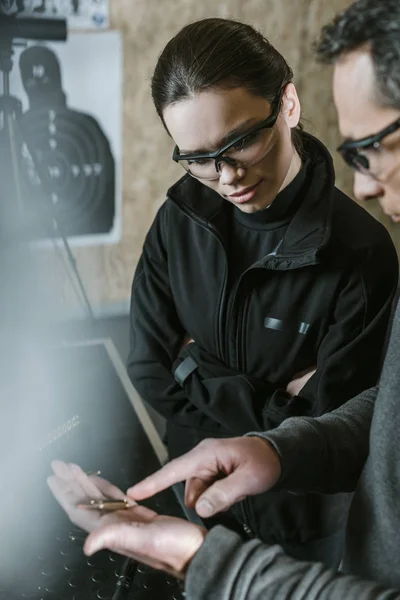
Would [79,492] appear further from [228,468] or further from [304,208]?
[304,208]

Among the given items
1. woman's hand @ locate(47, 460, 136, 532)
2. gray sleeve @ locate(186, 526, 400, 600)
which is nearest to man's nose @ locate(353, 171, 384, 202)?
gray sleeve @ locate(186, 526, 400, 600)

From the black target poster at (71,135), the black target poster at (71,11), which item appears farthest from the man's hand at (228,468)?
the black target poster at (71,11)

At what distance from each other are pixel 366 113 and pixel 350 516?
54 centimetres

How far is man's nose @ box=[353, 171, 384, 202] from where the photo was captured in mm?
745

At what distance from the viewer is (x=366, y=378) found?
1.17 metres

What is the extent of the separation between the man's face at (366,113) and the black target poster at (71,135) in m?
1.61

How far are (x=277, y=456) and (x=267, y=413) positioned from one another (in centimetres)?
34

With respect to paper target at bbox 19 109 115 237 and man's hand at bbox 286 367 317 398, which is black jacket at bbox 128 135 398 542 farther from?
paper target at bbox 19 109 115 237

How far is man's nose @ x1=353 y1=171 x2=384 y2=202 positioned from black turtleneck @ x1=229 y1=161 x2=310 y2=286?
39 centimetres

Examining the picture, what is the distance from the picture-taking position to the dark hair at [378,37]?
0.62 m

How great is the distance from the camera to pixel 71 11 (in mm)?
2189

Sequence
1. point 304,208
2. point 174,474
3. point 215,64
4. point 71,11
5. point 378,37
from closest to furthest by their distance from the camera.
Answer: point 378,37 → point 174,474 → point 215,64 → point 304,208 → point 71,11

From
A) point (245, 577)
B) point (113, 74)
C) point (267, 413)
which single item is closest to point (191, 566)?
point (245, 577)

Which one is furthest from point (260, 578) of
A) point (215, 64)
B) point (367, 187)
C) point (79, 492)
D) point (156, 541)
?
point (215, 64)
